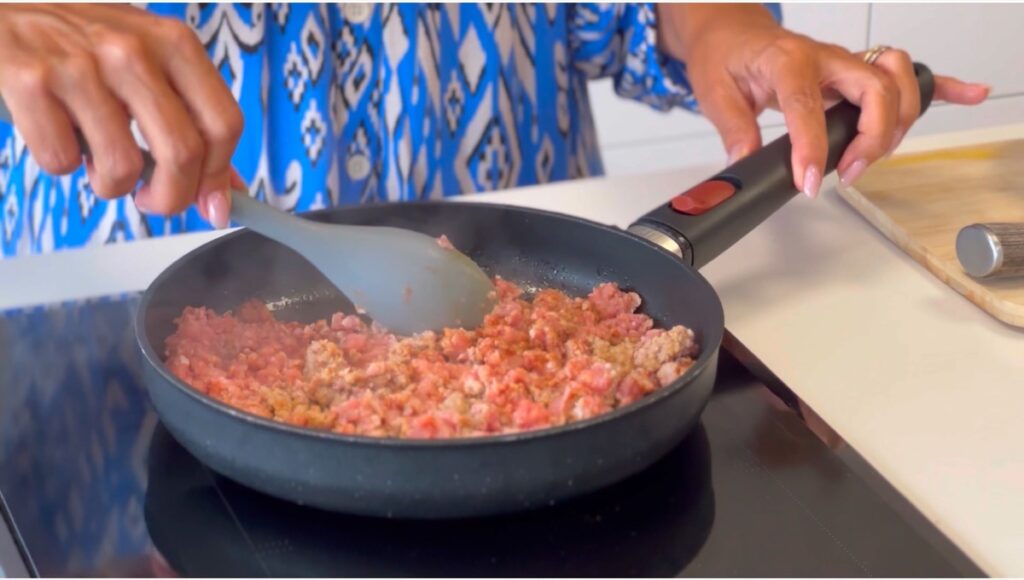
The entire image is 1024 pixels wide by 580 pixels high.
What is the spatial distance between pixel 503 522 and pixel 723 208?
0.33 meters

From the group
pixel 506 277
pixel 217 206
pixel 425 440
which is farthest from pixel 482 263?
pixel 425 440

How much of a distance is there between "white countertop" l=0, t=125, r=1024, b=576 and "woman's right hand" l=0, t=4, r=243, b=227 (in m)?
0.23

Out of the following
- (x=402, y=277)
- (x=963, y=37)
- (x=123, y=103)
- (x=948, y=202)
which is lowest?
(x=963, y=37)

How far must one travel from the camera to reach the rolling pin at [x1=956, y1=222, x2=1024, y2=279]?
0.87 meters

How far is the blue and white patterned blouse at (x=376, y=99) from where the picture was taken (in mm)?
1150

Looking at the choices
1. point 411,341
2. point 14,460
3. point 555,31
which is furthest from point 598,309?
point 555,31

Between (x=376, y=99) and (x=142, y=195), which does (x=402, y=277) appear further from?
(x=376, y=99)

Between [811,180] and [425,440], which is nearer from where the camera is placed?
[425,440]

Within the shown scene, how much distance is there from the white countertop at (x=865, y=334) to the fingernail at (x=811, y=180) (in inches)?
3.2

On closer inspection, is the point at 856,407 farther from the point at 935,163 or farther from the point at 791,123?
the point at 935,163

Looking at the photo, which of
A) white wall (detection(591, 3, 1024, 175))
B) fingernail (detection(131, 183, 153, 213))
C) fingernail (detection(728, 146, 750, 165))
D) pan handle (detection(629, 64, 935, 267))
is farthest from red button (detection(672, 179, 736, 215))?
white wall (detection(591, 3, 1024, 175))

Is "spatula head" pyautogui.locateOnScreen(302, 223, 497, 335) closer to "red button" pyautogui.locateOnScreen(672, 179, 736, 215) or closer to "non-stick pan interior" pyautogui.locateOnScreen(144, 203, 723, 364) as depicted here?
"non-stick pan interior" pyautogui.locateOnScreen(144, 203, 723, 364)

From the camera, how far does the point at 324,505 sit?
608 millimetres

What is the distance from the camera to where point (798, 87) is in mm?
979
